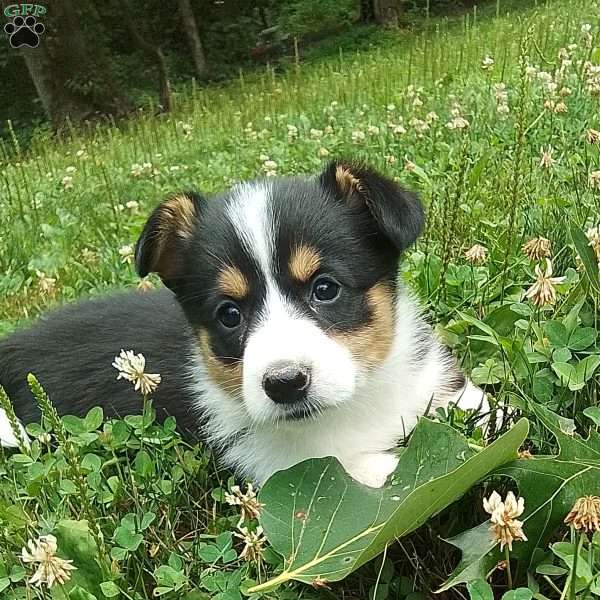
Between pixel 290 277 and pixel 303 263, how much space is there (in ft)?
0.21

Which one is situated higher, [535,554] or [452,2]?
[535,554]

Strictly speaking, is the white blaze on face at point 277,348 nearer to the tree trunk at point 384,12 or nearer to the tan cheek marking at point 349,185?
the tan cheek marking at point 349,185

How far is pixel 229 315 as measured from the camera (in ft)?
9.19

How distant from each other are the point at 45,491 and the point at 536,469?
1.47 meters

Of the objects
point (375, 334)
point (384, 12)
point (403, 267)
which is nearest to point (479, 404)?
point (375, 334)

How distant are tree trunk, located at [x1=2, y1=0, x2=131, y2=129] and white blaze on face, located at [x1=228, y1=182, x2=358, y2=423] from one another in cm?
1583

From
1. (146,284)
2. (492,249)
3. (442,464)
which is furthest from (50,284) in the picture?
(442,464)

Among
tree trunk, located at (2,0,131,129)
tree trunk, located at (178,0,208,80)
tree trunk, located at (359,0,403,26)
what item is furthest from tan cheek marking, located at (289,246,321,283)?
tree trunk, located at (178,0,208,80)

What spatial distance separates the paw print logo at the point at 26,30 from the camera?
16.6 meters

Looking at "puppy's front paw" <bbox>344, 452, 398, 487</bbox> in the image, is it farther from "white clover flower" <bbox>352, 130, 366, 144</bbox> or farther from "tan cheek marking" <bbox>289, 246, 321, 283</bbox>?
"white clover flower" <bbox>352, 130, 366, 144</bbox>

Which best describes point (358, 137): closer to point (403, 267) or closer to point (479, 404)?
point (403, 267)

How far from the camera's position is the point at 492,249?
348 cm

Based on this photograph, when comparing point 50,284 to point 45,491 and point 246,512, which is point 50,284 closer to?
point 45,491

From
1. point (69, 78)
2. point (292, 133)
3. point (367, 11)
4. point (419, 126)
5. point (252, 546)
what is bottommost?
point (367, 11)
